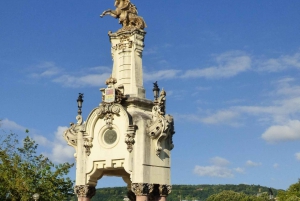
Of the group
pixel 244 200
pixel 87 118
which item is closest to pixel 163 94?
pixel 87 118

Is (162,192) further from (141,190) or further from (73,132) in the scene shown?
(73,132)

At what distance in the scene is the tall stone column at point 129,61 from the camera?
1013 inches

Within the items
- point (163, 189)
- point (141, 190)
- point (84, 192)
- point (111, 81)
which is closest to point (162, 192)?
point (163, 189)

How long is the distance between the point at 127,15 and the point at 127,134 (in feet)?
22.1

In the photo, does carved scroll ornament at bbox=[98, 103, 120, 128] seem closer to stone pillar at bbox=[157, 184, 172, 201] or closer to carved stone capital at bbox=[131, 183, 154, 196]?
carved stone capital at bbox=[131, 183, 154, 196]

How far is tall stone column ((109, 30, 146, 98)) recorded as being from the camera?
25719mm

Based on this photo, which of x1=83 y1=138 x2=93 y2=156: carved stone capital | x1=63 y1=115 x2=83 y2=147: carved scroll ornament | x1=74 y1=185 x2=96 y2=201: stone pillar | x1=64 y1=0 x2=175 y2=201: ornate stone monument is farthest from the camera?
x1=63 y1=115 x2=83 y2=147: carved scroll ornament

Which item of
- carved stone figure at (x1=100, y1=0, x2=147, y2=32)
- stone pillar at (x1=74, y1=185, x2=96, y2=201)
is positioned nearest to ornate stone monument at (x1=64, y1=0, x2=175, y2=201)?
stone pillar at (x1=74, y1=185, x2=96, y2=201)

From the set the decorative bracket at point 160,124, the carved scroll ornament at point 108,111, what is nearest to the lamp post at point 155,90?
the decorative bracket at point 160,124

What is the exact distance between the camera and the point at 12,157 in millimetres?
32438

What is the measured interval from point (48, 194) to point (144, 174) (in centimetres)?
991

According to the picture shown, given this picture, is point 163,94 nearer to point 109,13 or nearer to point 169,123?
point 169,123

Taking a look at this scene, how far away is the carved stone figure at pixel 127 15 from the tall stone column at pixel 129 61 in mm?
578

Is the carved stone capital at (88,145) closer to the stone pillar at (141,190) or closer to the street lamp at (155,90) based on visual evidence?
the stone pillar at (141,190)
